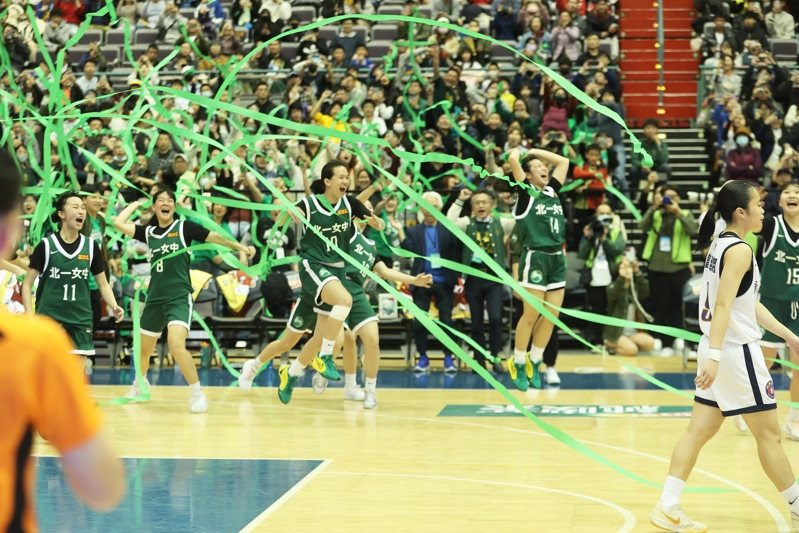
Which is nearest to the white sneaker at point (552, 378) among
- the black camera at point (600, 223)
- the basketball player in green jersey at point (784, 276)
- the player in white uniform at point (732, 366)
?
the black camera at point (600, 223)

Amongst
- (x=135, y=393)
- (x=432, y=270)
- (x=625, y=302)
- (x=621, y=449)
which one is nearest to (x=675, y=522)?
(x=621, y=449)

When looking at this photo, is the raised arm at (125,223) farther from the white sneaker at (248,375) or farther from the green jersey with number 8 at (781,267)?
the green jersey with number 8 at (781,267)

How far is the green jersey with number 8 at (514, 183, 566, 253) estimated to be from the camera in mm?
11078

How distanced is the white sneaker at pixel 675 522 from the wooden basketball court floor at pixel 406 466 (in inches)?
9.3

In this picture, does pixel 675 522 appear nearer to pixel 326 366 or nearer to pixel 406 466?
pixel 406 466

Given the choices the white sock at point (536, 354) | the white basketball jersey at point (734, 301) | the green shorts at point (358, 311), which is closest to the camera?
the white basketball jersey at point (734, 301)

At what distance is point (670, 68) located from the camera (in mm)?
19969

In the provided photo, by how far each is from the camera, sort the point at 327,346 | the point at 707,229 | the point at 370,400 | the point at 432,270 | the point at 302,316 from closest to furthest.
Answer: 1. the point at 707,229
2. the point at 327,346
3. the point at 302,316
4. the point at 370,400
5. the point at 432,270

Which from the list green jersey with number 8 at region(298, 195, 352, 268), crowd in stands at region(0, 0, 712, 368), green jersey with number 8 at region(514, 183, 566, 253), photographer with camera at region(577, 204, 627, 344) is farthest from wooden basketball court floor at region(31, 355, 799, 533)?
photographer with camera at region(577, 204, 627, 344)

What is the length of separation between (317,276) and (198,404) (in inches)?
62.2

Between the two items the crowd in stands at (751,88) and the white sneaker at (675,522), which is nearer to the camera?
the white sneaker at (675,522)

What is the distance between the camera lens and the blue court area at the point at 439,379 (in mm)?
12688

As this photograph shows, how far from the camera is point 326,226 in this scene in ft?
33.8

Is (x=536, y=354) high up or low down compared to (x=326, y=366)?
down
